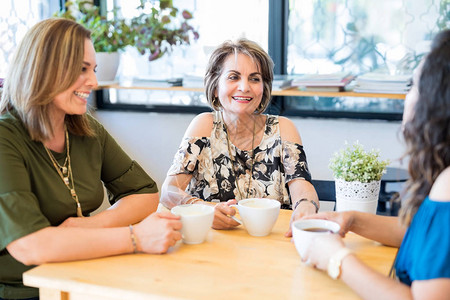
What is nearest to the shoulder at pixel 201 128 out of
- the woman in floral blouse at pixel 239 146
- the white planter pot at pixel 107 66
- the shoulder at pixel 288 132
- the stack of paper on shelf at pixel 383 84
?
the woman in floral blouse at pixel 239 146

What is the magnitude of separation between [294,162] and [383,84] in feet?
3.74

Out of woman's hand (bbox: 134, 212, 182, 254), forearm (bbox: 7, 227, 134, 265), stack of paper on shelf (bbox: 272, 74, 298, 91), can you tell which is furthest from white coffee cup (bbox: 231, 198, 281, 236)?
stack of paper on shelf (bbox: 272, 74, 298, 91)

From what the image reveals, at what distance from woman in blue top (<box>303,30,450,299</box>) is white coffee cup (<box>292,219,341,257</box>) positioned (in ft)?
0.06

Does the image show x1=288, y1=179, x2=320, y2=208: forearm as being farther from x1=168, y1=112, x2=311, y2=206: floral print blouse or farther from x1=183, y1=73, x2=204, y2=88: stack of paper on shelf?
x1=183, y1=73, x2=204, y2=88: stack of paper on shelf

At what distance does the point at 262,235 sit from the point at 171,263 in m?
0.29

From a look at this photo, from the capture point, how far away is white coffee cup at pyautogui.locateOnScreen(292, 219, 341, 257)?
4.00 feet

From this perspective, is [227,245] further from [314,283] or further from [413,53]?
[413,53]

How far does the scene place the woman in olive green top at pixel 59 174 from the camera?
1.29 m

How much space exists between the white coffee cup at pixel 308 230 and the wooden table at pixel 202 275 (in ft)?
0.16

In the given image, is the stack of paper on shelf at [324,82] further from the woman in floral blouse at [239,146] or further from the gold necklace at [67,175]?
the gold necklace at [67,175]

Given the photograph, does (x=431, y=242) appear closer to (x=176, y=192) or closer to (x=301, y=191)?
(x=301, y=191)

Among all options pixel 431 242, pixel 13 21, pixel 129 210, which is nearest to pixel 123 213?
pixel 129 210

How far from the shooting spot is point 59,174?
1.56 meters

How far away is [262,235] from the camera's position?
144 centimetres
